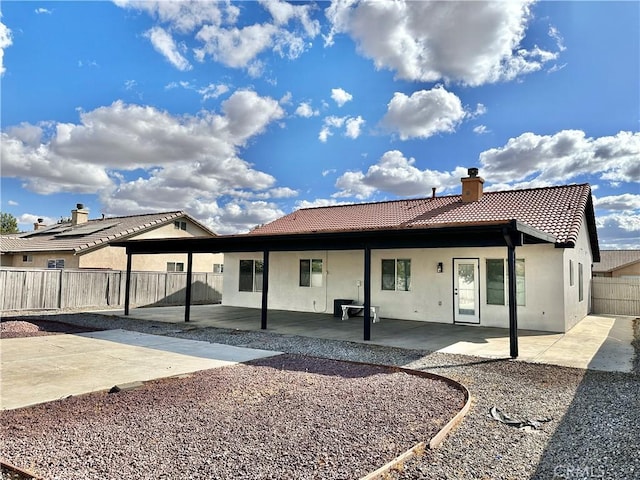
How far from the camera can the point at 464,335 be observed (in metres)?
9.99

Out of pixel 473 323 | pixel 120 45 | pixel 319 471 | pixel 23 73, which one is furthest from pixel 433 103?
pixel 319 471

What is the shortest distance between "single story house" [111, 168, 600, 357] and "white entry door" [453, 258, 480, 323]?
3 cm

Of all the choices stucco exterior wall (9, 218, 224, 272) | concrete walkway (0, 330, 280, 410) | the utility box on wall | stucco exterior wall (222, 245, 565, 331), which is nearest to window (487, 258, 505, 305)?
stucco exterior wall (222, 245, 565, 331)

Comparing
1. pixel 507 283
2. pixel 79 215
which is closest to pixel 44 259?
pixel 79 215

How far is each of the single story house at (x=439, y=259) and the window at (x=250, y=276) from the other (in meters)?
0.04

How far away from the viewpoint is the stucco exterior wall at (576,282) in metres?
11.0

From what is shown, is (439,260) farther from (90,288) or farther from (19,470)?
(90,288)

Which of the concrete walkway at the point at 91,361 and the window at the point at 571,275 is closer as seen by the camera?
the concrete walkway at the point at 91,361

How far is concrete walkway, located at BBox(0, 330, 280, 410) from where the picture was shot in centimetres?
537

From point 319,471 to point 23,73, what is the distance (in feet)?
37.9

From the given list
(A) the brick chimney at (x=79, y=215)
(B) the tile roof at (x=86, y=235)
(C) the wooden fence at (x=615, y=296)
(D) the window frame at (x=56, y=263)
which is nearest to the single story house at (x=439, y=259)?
(C) the wooden fence at (x=615, y=296)

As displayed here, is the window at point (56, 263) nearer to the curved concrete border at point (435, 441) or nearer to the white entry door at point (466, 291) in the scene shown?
the white entry door at point (466, 291)

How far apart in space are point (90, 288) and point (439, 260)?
14.1 meters

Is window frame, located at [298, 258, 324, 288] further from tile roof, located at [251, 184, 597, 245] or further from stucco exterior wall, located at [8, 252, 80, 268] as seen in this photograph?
stucco exterior wall, located at [8, 252, 80, 268]
